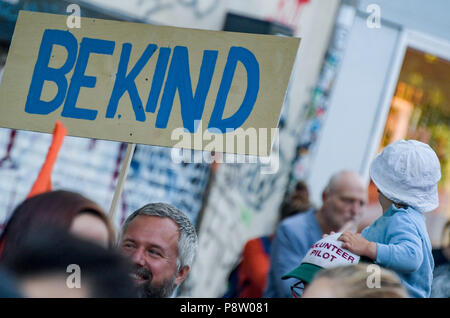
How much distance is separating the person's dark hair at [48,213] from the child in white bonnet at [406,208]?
100 cm

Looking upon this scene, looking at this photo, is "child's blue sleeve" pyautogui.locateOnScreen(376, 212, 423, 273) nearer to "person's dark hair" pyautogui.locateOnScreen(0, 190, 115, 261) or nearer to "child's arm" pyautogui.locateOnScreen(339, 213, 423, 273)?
"child's arm" pyautogui.locateOnScreen(339, 213, 423, 273)

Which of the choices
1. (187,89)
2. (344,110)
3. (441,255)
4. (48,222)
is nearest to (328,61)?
(344,110)

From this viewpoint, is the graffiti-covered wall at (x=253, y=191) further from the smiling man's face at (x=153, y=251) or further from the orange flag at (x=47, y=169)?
the orange flag at (x=47, y=169)

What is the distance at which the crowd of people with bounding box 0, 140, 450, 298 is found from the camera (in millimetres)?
1607

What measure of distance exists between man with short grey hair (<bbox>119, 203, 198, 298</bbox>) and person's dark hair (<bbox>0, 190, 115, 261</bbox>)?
2.78 ft

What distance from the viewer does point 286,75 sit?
2893mm

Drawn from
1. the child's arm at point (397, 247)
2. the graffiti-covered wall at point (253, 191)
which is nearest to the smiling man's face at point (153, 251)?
the child's arm at point (397, 247)

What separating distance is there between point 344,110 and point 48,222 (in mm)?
5291

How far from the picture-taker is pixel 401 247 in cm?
257

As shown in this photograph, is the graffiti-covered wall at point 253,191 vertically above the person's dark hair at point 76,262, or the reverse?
the graffiti-covered wall at point 253,191

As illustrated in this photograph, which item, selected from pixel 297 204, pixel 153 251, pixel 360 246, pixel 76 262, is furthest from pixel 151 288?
pixel 297 204

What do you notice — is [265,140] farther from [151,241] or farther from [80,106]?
[80,106]

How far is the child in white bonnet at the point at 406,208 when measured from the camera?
2.60 metres

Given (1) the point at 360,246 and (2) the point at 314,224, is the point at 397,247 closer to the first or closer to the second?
(1) the point at 360,246
